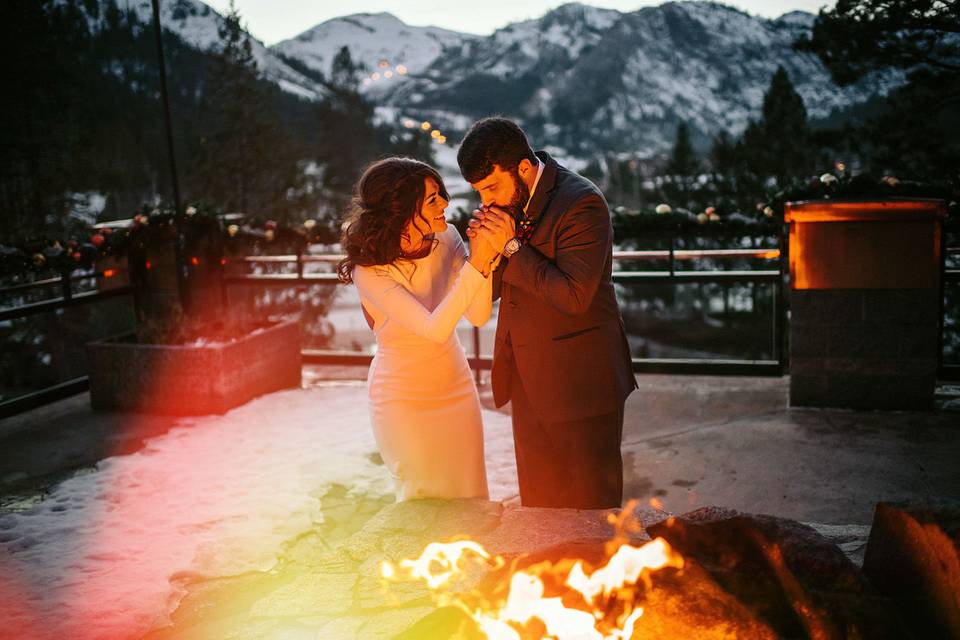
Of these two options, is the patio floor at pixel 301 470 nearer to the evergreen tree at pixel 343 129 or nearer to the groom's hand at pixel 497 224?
the groom's hand at pixel 497 224

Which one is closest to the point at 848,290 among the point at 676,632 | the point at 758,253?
the point at 758,253

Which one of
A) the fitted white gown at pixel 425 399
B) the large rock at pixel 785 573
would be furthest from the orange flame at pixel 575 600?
the fitted white gown at pixel 425 399

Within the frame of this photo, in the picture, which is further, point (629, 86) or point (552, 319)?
point (629, 86)

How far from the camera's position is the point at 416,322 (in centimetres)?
302

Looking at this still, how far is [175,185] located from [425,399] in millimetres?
4982

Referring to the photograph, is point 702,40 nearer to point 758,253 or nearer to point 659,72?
point 659,72

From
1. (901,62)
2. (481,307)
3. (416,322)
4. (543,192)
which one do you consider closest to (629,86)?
(901,62)

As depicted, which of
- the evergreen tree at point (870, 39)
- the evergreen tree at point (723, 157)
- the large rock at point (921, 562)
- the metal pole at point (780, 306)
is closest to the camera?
the large rock at point (921, 562)

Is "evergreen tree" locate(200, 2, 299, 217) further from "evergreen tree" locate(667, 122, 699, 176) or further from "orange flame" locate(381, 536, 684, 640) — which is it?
"orange flame" locate(381, 536, 684, 640)

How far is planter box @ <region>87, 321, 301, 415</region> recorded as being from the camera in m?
6.54

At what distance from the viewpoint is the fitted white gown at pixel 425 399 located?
3229 mm

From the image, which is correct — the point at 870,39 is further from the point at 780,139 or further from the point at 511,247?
the point at 780,139

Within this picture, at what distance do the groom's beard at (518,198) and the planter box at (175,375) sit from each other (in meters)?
4.21

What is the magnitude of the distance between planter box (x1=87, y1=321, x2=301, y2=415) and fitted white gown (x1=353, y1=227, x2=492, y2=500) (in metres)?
3.65
